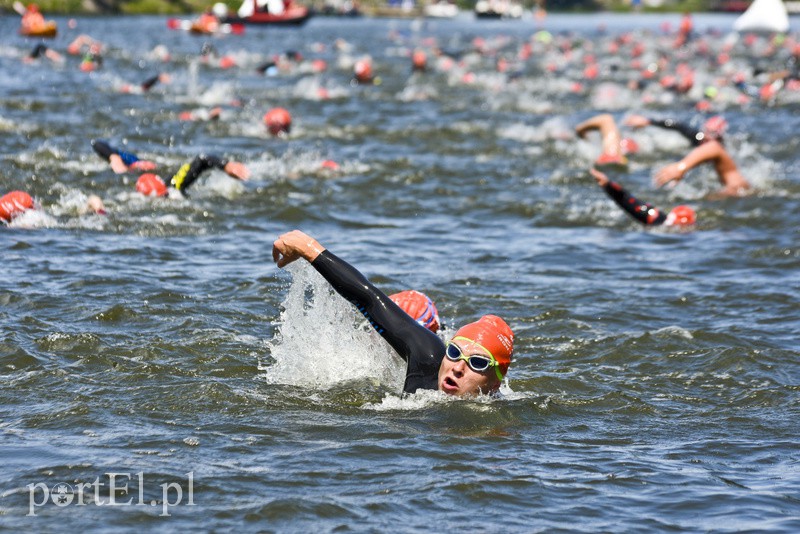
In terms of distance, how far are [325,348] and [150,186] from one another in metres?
5.77

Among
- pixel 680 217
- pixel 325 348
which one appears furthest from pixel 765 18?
pixel 325 348

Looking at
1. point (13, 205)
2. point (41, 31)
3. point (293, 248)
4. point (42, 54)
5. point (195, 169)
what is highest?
point (41, 31)

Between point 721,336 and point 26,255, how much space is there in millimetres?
6447

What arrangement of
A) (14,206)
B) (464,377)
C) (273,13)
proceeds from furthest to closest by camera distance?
(273,13)
(14,206)
(464,377)

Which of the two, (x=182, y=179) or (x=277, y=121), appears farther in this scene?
(x=277, y=121)

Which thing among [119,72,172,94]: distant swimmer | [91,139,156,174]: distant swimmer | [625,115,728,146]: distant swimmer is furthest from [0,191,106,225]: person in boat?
[119,72,172,94]: distant swimmer

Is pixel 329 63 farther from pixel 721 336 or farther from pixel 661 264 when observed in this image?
pixel 721 336

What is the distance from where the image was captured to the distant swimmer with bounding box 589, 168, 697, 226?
1227 cm

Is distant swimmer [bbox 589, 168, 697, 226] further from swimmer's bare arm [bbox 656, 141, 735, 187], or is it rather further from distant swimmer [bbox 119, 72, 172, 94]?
distant swimmer [bbox 119, 72, 172, 94]

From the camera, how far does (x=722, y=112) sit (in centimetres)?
2502

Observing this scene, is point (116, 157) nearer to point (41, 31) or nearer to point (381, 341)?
point (381, 341)

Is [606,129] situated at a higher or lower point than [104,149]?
higher

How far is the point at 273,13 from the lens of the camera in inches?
2618

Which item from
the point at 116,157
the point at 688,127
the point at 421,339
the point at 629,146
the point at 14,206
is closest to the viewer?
the point at 421,339
